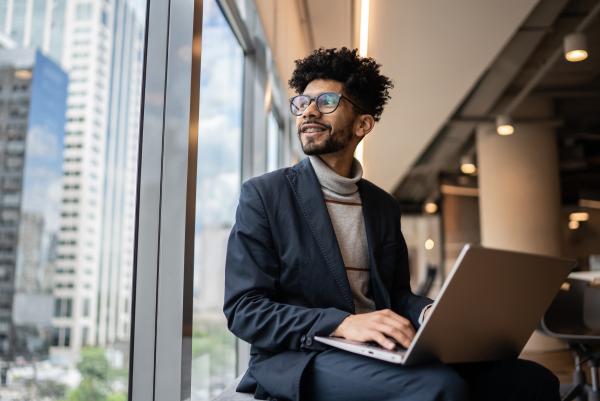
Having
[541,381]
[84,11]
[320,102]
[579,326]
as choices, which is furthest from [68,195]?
[579,326]

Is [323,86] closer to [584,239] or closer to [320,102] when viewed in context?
[320,102]

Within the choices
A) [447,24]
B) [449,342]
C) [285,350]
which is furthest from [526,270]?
[447,24]

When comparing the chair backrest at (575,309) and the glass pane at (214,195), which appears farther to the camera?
the chair backrest at (575,309)

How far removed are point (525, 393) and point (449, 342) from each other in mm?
316

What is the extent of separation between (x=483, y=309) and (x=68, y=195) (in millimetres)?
974

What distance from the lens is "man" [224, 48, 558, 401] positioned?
122 cm

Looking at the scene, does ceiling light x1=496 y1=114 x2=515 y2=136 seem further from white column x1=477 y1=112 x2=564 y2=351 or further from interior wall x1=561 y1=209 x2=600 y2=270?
interior wall x1=561 y1=209 x2=600 y2=270

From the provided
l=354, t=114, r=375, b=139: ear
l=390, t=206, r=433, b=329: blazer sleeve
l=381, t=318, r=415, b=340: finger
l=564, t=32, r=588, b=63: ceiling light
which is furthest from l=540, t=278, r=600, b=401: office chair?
l=564, t=32, r=588, b=63: ceiling light

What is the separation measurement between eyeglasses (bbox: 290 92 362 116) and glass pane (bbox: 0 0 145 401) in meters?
0.51

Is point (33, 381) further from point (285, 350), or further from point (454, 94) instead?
point (454, 94)

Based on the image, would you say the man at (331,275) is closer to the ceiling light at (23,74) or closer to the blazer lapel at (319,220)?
the blazer lapel at (319,220)

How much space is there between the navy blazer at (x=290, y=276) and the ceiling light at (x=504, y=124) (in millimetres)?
6280

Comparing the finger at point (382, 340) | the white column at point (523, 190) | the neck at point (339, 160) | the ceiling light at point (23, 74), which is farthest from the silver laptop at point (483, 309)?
the white column at point (523, 190)

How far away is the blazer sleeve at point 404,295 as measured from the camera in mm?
1575
